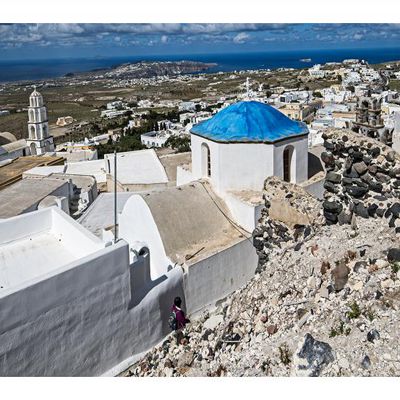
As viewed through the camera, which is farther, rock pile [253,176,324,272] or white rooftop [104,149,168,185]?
white rooftop [104,149,168,185]

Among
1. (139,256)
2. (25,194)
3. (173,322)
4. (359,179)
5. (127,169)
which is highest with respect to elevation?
(359,179)

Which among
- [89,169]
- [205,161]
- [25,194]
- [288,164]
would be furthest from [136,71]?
[288,164]

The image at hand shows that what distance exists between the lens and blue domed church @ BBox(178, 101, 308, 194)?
7828 millimetres

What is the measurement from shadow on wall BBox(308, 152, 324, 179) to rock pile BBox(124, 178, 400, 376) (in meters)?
3.73

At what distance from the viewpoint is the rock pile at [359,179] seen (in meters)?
4.01

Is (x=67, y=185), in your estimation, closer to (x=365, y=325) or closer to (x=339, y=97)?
(x=365, y=325)

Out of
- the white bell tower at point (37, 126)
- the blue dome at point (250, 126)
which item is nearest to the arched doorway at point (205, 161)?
the blue dome at point (250, 126)

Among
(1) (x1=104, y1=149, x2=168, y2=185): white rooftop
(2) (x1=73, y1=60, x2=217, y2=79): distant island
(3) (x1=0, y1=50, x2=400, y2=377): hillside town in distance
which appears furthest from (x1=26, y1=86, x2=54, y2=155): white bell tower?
(2) (x1=73, y1=60, x2=217, y2=79): distant island

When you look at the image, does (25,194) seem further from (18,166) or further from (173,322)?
(173,322)

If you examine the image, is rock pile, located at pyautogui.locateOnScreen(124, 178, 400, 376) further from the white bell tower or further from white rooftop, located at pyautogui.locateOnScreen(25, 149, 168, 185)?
the white bell tower

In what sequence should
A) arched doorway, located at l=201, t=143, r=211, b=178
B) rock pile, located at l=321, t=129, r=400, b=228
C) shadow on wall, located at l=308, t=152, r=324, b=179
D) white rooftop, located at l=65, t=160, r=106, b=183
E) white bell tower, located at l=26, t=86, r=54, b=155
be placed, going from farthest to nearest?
white bell tower, located at l=26, t=86, r=54, b=155, white rooftop, located at l=65, t=160, r=106, b=183, shadow on wall, located at l=308, t=152, r=324, b=179, arched doorway, located at l=201, t=143, r=211, b=178, rock pile, located at l=321, t=129, r=400, b=228

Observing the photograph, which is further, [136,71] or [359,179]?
[136,71]

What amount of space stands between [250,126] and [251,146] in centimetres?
34

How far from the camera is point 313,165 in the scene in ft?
29.8
